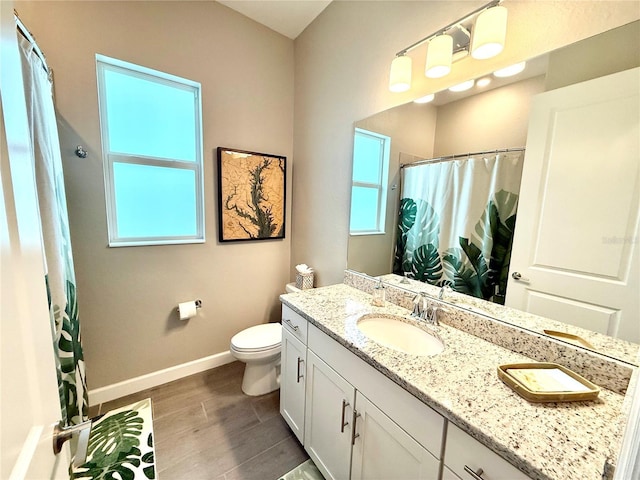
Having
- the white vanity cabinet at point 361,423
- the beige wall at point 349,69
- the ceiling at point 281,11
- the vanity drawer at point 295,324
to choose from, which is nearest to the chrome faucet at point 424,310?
the white vanity cabinet at point 361,423

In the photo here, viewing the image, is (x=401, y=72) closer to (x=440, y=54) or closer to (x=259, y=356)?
(x=440, y=54)

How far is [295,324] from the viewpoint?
1.50 metres

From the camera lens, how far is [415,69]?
145 cm

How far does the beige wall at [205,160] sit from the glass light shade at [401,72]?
4.14ft

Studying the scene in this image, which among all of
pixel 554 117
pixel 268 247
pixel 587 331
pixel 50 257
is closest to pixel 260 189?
pixel 268 247

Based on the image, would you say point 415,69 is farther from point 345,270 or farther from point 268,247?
point 268,247

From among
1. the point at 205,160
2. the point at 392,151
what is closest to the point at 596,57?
the point at 392,151

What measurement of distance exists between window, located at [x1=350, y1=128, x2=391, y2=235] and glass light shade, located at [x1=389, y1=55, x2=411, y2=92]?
0.30 m

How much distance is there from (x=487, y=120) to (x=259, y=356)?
196 cm

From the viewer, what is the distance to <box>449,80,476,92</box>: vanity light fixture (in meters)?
1.23

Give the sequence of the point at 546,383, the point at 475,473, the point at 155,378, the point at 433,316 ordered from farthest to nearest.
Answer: the point at 155,378
the point at 433,316
the point at 546,383
the point at 475,473

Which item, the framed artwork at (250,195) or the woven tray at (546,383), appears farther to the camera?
the framed artwork at (250,195)

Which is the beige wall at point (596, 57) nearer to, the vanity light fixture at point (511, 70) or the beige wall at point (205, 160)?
the vanity light fixture at point (511, 70)

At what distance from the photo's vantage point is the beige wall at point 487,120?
1069 mm
